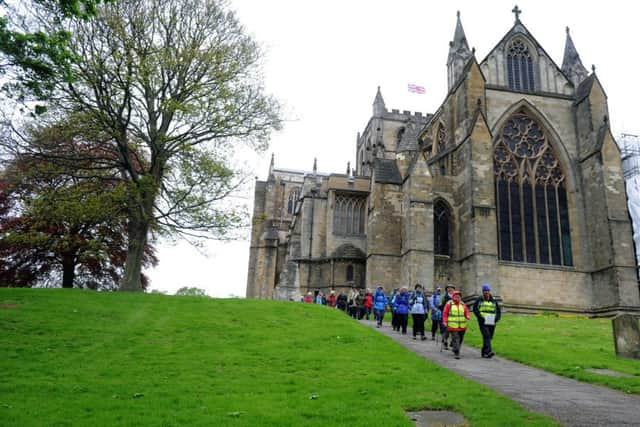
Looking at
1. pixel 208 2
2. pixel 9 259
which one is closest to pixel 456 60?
pixel 208 2

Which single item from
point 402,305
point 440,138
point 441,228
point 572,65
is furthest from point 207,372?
point 572,65

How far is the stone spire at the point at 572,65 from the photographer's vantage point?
33562mm

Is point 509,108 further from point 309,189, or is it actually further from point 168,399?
point 168,399

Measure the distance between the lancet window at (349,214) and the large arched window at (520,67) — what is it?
12739 millimetres

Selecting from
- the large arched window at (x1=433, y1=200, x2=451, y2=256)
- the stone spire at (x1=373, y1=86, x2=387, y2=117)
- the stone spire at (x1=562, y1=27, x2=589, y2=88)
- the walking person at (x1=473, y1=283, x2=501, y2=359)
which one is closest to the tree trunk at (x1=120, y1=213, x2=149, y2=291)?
the walking person at (x1=473, y1=283, x2=501, y2=359)

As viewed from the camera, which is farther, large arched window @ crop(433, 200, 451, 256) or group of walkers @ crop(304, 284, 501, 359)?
large arched window @ crop(433, 200, 451, 256)

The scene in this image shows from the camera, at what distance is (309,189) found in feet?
133

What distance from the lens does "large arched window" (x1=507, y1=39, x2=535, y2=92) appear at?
3294 centimetres

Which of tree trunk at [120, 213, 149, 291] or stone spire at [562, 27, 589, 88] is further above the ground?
stone spire at [562, 27, 589, 88]

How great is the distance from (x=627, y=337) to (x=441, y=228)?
16487mm

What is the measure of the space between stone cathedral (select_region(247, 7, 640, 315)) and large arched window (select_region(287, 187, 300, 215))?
64.3 feet

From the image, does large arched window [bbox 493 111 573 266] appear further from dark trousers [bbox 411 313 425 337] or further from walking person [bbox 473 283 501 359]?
walking person [bbox 473 283 501 359]

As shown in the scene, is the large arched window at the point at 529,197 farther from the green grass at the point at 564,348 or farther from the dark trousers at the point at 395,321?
the dark trousers at the point at 395,321

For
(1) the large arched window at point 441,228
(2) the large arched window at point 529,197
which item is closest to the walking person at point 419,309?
(1) the large arched window at point 441,228
